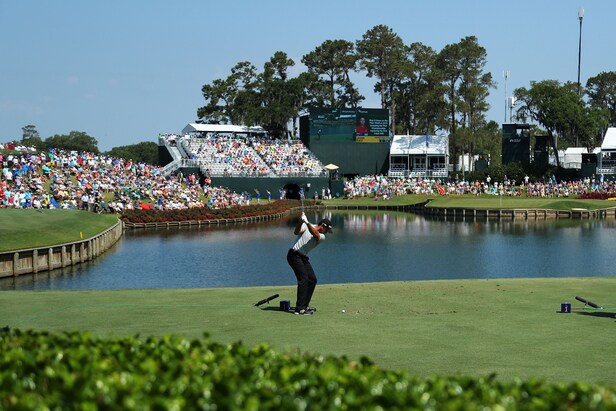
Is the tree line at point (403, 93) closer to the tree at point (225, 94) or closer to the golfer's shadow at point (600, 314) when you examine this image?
the tree at point (225, 94)

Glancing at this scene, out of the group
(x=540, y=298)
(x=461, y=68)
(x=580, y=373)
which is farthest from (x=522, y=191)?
(x=580, y=373)

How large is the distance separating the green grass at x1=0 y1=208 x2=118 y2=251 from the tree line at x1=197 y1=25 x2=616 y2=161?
70.2 metres

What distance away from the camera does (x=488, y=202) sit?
86438mm

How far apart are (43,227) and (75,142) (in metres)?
125

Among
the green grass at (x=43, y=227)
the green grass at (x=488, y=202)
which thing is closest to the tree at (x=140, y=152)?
the green grass at (x=488, y=202)

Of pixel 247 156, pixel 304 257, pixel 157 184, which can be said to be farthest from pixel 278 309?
pixel 247 156

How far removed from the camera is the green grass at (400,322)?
12562mm

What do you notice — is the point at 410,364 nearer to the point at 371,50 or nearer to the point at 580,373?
the point at 580,373

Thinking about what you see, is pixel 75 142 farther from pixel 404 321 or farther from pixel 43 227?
pixel 404 321

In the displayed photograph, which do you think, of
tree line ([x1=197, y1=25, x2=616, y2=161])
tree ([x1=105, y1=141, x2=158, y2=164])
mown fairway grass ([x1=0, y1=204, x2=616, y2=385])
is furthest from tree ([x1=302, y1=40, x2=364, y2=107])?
mown fairway grass ([x1=0, y1=204, x2=616, y2=385])

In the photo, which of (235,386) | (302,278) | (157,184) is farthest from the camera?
(157,184)

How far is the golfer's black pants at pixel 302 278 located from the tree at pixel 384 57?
105 metres

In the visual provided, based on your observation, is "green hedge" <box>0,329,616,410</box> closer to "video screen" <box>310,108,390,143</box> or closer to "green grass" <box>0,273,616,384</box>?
"green grass" <box>0,273,616,384</box>

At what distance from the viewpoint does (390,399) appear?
21.7 feet
